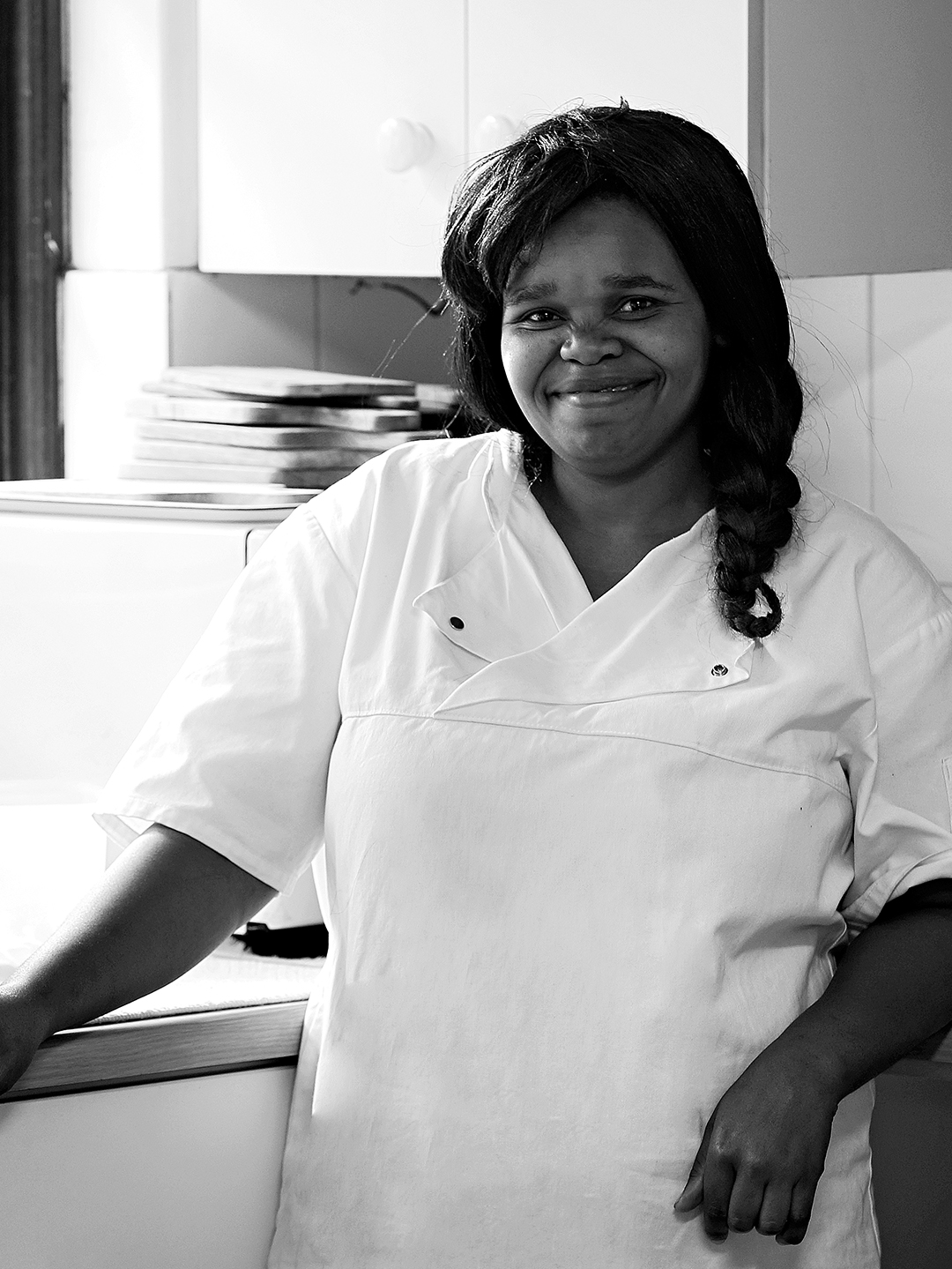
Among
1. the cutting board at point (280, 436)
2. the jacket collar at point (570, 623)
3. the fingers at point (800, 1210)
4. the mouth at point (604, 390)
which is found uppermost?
the mouth at point (604, 390)

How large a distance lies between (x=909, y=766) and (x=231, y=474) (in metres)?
0.80

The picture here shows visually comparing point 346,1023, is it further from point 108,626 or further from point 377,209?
point 377,209

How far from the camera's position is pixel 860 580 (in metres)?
1.14

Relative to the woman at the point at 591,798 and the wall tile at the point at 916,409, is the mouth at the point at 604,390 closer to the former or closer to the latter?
the woman at the point at 591,798

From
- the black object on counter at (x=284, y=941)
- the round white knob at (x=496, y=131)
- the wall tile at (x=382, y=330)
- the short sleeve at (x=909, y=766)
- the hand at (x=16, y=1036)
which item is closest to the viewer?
the hand at (x=16, y=1036)

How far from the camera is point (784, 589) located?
1.13 m

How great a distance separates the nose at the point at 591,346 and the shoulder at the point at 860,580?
0.19 meters

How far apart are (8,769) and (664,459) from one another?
0.69m

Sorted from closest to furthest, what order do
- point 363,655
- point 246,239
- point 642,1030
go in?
point 642,1030
point 363,655
point 246,239

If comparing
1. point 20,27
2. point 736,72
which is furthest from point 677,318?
point 20,27

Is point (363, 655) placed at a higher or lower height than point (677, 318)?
lower

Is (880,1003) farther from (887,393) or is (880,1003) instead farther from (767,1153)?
(887,393)

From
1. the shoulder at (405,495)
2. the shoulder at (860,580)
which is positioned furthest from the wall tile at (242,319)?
the shoulder at (860,580)

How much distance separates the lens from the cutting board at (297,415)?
1635 mm
